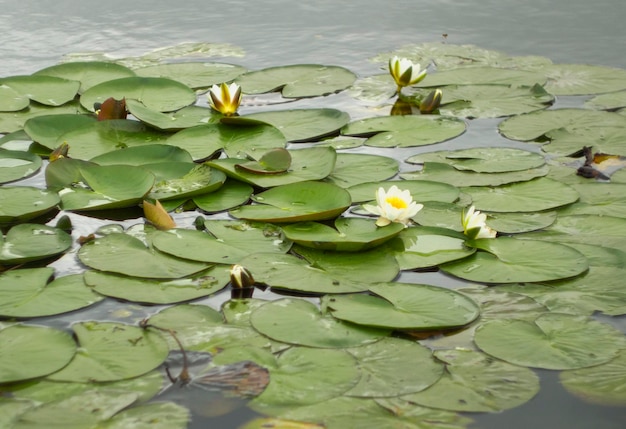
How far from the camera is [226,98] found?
330 centimetres

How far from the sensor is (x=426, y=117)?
3.38 meters

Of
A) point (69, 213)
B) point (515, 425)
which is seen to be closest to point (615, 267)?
point (515, 425)

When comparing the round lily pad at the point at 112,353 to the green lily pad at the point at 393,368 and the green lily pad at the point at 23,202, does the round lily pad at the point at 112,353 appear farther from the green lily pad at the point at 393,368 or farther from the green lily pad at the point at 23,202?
the green lily pad at the point at 23,202

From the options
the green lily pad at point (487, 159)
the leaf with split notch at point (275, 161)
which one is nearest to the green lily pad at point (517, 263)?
the green lily pad at point (487, 159)

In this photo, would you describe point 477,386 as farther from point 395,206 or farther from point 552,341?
point 395,206

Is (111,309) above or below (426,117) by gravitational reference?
below

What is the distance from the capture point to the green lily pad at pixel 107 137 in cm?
307

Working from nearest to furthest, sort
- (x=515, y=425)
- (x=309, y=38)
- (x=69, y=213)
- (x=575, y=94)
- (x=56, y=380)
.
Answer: (x=515, y=425) → (x=56, y=380) → (x=69, y=213) → (x=575, y=94) → (x=309, y=38)

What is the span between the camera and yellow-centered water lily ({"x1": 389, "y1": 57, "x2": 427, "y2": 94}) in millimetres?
3561

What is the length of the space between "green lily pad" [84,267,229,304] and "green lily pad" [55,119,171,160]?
877 millimetres

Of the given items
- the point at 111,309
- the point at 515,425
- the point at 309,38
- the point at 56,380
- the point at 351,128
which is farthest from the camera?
the point at 309,38

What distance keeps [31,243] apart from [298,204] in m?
0.81

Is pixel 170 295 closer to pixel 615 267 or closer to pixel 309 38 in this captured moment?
pixel 615 267

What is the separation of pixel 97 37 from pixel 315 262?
2547mm
